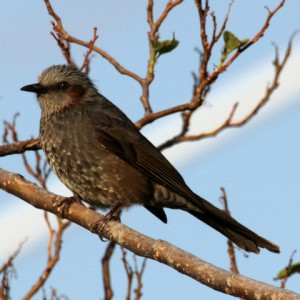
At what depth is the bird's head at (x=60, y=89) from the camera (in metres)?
7.59

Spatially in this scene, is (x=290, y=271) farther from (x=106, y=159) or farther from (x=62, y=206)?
(x=106, y=159)

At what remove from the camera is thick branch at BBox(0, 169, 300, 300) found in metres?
3.89

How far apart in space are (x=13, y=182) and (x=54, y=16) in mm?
1751

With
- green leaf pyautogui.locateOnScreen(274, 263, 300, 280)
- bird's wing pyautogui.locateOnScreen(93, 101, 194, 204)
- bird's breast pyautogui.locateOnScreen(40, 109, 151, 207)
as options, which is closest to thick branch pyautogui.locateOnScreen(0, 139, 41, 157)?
bird's breast pyautogui.locateOnScreen(40, 109, 151, 207)

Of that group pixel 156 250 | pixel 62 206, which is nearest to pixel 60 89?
pixel 62 206

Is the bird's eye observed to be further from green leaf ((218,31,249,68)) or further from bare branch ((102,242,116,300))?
green leaf ((218,31,249,68))

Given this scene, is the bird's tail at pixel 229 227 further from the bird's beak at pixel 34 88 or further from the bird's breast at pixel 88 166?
the bird's beak at pixel 34 88

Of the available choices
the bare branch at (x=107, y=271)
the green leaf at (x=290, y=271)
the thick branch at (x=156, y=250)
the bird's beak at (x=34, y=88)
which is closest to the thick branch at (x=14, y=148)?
the thick branch at (x=156, y=250)

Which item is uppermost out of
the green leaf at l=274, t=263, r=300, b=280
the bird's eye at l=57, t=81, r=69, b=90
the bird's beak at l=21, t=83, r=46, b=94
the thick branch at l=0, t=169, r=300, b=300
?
the bird's eye at l=57, t=81, r=69, b=90

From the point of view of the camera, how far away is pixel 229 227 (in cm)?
729

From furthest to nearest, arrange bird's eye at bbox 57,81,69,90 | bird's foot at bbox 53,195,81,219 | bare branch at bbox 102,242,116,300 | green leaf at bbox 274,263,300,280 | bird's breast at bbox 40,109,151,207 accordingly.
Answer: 1. bird's eye at bbox 57,81,69,90
2. bird's breast at bbox 40,109,151,207
3. bare branch at bbox 102,242,116,300
4. bird's foot at bbox 53,195,81,219
5. green leaf at bbox 274,263,300,280

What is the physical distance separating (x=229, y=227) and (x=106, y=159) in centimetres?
138

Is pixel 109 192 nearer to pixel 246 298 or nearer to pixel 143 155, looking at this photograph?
pixel 143 155

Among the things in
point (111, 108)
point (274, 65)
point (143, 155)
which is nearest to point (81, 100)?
point (111, 108)
